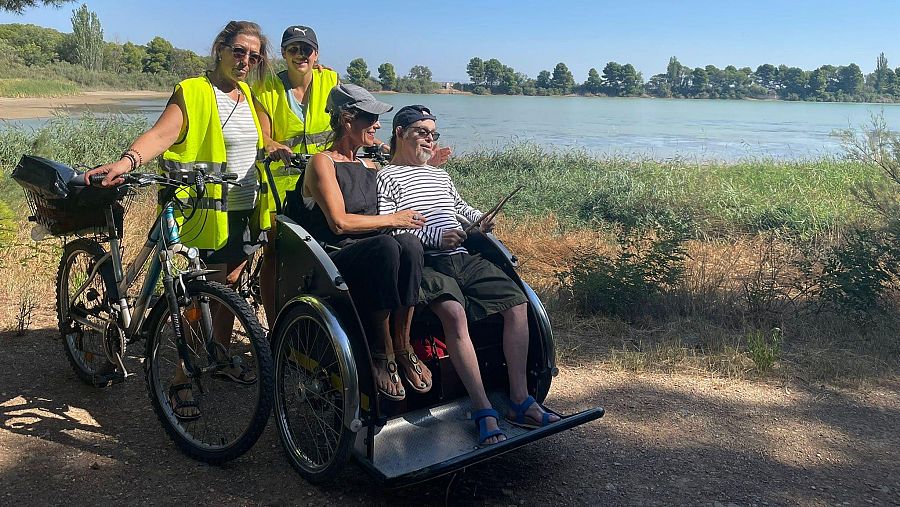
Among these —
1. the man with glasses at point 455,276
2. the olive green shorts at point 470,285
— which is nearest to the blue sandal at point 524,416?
the man with glasses at point 455,276

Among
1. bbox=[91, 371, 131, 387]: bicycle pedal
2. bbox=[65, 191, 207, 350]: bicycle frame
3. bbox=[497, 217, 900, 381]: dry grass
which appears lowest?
bbox=[497, 217, 900, 381]: dry grass

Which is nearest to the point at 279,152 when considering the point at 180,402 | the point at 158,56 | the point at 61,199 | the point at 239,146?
the point at 239,146

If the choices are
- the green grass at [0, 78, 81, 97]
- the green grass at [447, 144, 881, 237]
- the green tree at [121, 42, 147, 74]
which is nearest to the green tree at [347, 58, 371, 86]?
the green grass at [447, 144, 881, 237]

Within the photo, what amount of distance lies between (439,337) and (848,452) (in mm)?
1988

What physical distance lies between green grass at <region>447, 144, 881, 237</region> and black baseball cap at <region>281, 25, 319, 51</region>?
16.4ft

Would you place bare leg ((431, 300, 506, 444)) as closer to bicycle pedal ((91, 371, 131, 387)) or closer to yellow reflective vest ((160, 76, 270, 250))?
yellow reflective vest ((160, 76, 270, 250))

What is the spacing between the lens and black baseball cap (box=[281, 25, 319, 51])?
4.05 m

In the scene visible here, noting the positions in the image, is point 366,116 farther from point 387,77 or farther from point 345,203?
point 387,77

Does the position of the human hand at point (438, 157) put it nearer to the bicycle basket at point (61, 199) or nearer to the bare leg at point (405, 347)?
the bare leg at point (405, 347)

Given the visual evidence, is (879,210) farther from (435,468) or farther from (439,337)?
(435,468)

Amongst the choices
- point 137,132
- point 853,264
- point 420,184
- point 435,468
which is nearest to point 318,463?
point 435,468

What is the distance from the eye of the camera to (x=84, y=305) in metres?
4.05

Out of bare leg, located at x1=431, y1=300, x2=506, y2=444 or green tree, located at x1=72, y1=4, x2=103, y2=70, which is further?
green tree, located at x1=72, y1=4, x2=103, y2=70

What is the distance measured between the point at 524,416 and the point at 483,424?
0.22 m
